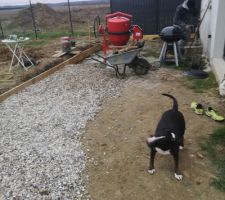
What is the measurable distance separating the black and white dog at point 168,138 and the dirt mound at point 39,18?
60.1 feet

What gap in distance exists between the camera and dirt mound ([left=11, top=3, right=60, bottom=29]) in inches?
843

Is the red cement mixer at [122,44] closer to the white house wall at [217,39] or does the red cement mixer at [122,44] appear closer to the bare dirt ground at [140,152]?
the bare dirt ground at [140,152]

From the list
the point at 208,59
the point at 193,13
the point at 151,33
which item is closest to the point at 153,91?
the point at 208,59

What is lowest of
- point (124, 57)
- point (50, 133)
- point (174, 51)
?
point (50, 133)

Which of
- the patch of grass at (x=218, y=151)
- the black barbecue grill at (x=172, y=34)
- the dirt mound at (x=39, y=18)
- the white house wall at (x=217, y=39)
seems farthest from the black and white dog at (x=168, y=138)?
the dirt mound at (x=39, y=18)

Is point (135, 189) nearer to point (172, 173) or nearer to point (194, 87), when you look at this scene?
point (172, 173)

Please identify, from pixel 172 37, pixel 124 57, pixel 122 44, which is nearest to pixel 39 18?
pixel 122 44

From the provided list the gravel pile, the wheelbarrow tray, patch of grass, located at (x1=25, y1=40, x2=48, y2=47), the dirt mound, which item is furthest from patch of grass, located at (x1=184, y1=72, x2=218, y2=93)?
the dirt mound

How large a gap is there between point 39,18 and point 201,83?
19.3 meters

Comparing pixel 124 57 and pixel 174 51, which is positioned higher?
pixel 124 57

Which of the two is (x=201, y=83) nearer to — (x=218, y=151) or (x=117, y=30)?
(x=218, y=151)

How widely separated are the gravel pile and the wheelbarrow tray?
1.66 ft

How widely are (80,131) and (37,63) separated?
4.72 meters

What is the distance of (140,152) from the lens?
399cm
